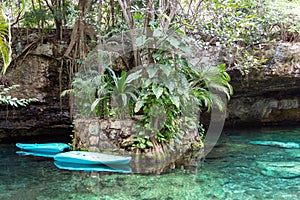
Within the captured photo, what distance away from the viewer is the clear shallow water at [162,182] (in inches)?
125

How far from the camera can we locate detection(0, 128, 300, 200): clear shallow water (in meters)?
3.18

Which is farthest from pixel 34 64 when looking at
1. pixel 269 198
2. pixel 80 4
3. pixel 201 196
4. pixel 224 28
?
pixel 269 198

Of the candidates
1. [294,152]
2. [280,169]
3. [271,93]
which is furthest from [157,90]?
[271,93]

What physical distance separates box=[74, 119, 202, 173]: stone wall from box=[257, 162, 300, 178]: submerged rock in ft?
4.59

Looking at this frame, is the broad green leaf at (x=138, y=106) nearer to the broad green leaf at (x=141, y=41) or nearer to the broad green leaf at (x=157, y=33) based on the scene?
the broad green leaf at (x=141, y=41)

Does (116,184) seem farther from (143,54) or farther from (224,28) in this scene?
(224,28)

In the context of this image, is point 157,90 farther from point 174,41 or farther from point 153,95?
point 174,41

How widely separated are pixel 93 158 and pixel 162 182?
1.21 meters

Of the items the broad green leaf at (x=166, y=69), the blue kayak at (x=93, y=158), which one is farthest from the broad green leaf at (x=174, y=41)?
the blue kayak at (x=93, y=158)

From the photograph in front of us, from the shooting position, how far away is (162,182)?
3635 mm

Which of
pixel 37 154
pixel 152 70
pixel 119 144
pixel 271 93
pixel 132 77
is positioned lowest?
pixel 37 154

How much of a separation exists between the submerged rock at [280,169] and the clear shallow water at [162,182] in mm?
26

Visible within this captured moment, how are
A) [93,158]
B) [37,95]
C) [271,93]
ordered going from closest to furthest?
[93,158]
[37,95]
[271,93]

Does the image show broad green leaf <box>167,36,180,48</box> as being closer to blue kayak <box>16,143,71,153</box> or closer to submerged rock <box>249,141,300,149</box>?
blue kayak <box>16,143,71,153</box>
